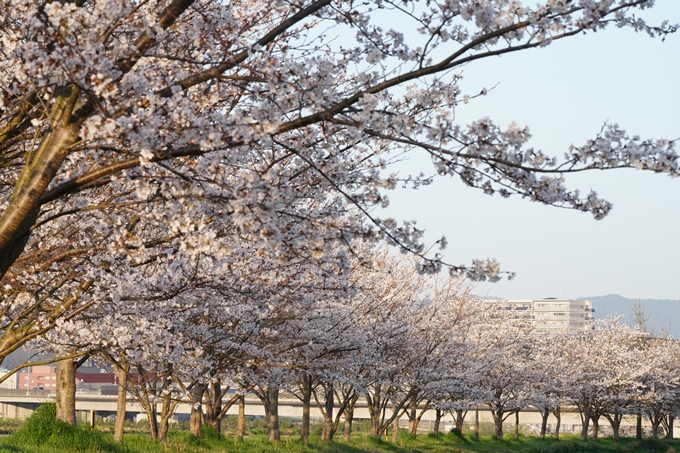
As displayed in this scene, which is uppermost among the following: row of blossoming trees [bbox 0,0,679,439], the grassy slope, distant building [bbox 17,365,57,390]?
row of blossoming trees [bbox 0,0,679,439]

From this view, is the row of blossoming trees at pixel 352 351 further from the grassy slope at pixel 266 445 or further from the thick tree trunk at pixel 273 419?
the grassy slope at pixel 266 445

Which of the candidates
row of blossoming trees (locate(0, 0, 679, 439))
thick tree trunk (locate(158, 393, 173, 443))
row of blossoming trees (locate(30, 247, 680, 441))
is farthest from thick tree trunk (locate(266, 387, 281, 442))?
row of blossoming trees (locate(0, 0, 679, 439))

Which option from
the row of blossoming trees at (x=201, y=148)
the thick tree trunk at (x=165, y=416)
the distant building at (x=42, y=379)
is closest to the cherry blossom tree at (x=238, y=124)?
the row of blossoming trees at (x=201, y=148)

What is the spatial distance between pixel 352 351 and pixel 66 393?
8.89 meters

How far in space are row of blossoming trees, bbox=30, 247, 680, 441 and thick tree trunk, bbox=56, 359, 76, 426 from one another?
0.26 meters

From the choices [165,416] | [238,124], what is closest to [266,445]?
[165,416]

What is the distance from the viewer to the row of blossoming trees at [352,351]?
1128cm

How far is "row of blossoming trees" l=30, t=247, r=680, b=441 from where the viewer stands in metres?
11.3

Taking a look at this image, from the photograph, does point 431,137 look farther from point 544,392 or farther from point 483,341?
point 544,392

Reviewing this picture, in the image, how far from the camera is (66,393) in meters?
16.3

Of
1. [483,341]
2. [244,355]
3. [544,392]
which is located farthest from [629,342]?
[244,355]

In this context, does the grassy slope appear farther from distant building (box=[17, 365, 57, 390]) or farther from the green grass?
distant building (box=[17, 365, 57, 390])

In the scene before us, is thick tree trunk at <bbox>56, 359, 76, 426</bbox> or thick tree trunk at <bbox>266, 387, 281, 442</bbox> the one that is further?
thick tree trunk at <bbox>266, 387, 281, 442</bbox>

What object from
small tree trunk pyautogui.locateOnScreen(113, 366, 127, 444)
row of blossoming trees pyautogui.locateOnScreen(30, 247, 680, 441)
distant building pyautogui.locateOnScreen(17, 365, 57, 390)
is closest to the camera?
row of blossoming trees pyautogui.locateOnScreen(30, 247, 680, 441)
